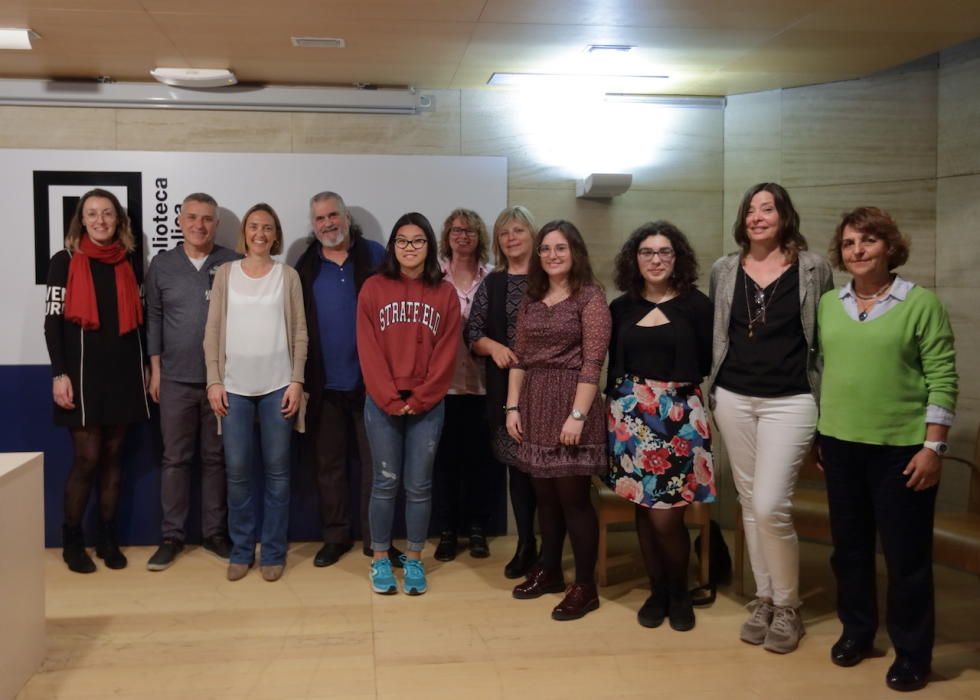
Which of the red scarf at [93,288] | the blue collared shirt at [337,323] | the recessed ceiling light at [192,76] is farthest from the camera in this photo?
the recessed ceiling light at [192,76]

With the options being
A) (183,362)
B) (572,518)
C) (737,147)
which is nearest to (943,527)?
(572,518)

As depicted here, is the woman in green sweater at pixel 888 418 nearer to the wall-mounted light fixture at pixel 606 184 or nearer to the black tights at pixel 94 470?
the wall-mounted light fixture at pixel 606 184

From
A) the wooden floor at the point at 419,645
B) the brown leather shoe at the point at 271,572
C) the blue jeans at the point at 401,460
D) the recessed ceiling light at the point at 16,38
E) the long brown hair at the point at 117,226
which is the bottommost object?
the wooden floor at the point at 419,645

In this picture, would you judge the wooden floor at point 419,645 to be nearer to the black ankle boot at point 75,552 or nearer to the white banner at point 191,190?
the black ankle boot at point 75,552

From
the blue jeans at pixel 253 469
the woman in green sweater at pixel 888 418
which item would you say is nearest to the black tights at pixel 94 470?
the blue jeans at pixel 253 469

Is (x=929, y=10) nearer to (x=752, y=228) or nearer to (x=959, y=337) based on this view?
(x=752, y=228)

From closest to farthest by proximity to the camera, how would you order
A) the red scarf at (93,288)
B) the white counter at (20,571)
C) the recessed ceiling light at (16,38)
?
the white counter at (20,571) < the recessed ceiling light at (16,38) < the red scarf at (93,288)

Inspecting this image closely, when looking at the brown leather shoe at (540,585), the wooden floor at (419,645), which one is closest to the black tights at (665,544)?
the wooden floor at (419,645)

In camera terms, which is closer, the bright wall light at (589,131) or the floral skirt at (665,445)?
the floral skirt at (665,445)

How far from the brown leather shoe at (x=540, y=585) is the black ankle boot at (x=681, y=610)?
0.50 m

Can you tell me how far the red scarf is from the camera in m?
3.75

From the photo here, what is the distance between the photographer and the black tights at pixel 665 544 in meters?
3.11

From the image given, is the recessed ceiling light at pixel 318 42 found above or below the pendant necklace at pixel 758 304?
above

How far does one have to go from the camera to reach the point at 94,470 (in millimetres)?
3883
